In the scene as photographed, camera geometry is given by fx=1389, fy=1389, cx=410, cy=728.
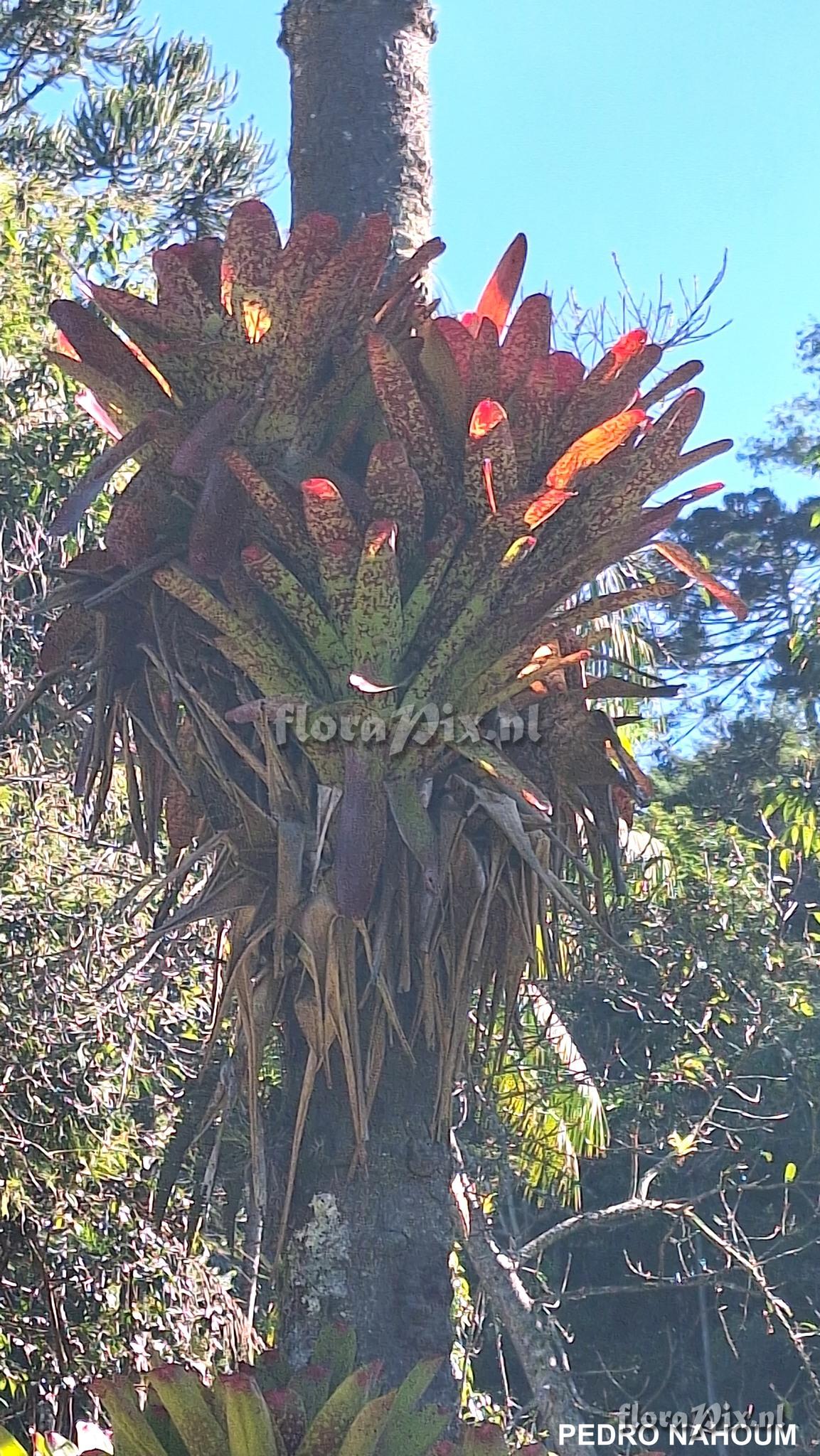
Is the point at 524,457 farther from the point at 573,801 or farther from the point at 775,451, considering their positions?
the point at 775,451

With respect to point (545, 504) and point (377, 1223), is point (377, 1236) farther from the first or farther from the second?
point (545, 504)

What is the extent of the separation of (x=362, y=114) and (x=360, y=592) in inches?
39.0

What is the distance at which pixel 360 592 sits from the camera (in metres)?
1.92

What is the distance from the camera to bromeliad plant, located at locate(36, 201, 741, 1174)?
6.23 feet

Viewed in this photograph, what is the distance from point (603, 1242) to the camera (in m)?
11.0

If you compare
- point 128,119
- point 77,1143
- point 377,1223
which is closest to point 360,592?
point 377,1223

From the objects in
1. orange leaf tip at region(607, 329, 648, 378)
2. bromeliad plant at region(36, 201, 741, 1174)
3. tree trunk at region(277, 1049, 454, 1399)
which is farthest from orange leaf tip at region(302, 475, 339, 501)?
tree trunk at region(277, 1049, 454, 1399)

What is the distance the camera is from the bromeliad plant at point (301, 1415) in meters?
1.66

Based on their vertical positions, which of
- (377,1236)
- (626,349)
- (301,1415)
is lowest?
(301,1415)

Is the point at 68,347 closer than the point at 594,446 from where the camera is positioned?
No

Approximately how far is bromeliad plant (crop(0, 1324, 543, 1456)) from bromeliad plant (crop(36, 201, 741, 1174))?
0.30m

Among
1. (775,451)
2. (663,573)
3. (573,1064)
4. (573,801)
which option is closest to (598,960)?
(573,1064)

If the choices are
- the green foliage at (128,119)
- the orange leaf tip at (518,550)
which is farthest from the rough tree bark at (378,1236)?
the green foliage at (128,119)

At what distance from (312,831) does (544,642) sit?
42 cm
